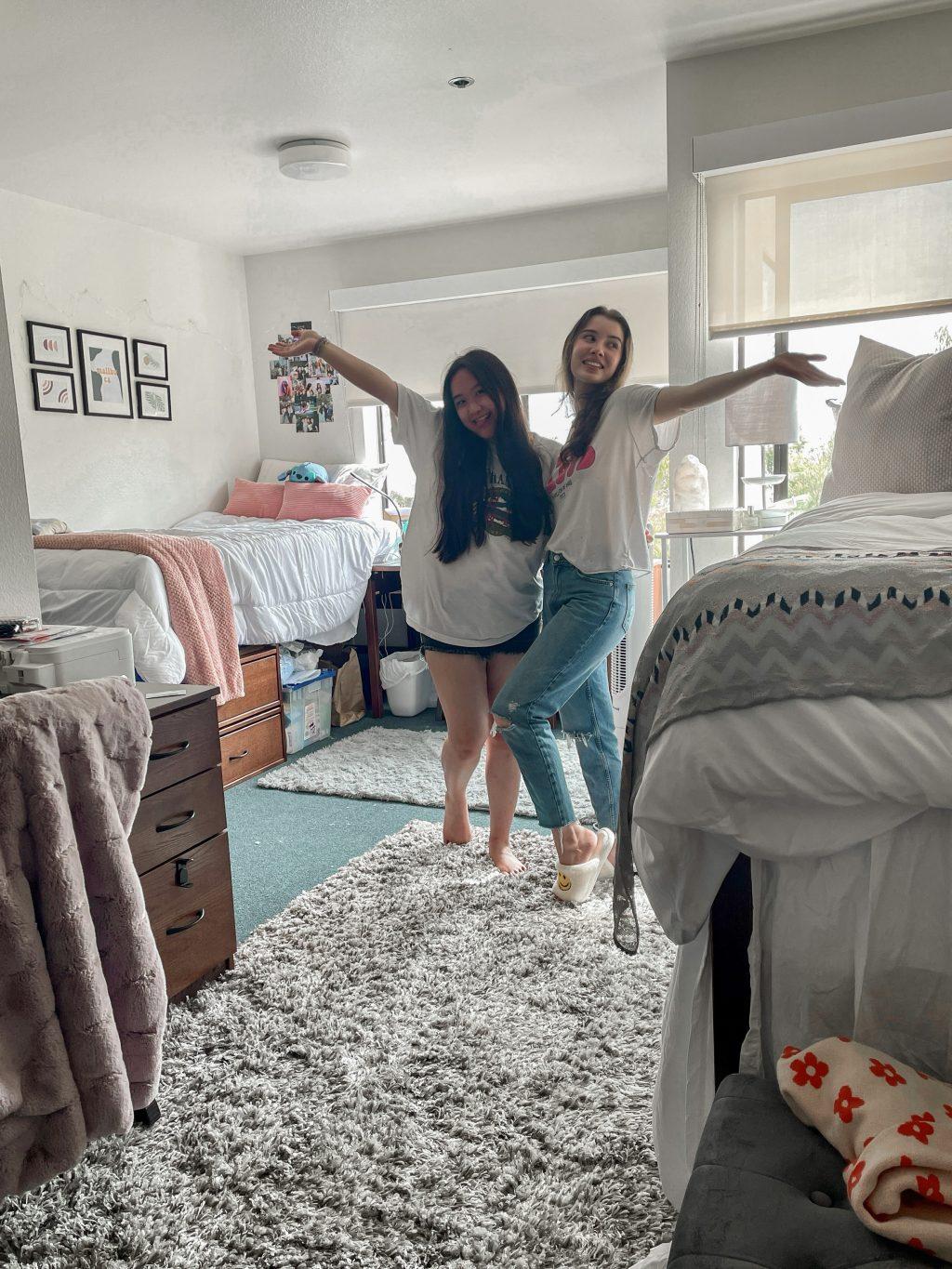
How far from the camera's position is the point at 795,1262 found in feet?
2.37

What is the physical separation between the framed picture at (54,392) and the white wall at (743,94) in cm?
296

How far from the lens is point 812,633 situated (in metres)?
0.99

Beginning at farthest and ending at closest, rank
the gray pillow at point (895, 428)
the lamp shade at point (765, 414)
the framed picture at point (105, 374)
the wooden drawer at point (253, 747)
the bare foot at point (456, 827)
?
the framed picture at point (105, 374) < the wooden drawer at point (253, 747) < the lamp shade at point (765, 414) < the bare foot at point (456, 827) < the gray pillow at point (895, 428)

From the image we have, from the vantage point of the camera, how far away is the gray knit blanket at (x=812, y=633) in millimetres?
946

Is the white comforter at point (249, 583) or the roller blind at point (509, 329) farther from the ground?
the roller blind at point (509, 329)

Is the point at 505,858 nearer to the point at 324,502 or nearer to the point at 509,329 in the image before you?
the point at 324,502

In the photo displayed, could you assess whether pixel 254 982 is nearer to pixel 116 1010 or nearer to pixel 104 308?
pixel 116 1010

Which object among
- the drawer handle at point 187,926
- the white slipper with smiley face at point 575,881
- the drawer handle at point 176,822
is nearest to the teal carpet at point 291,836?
the drawer handle at point 187,926

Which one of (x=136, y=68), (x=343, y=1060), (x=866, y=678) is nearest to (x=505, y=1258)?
(x=343, y=1060)

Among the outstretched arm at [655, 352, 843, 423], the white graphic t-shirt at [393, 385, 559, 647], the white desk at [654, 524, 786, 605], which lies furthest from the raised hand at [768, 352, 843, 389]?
the white graphic t-shirt at [393, 385, 559, 647]

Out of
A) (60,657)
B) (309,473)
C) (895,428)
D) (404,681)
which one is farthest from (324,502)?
(895,428)

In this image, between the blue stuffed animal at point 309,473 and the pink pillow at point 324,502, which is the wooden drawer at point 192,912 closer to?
the pink pillow at point 324,502

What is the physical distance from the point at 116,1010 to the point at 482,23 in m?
2.90

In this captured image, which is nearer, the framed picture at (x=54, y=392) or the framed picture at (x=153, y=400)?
the framed picture at (x=54, y=392)
